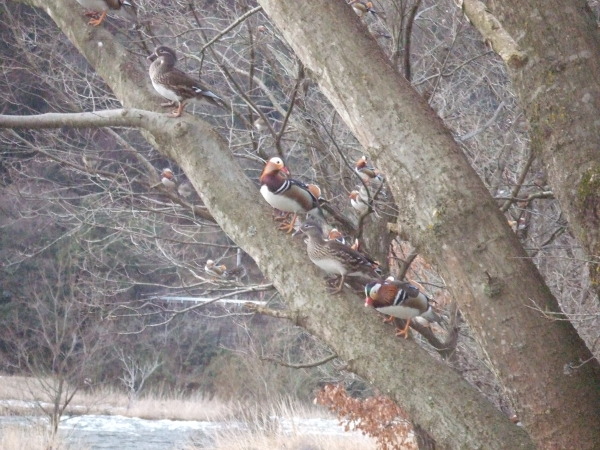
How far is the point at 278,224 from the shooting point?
3414 millimetres

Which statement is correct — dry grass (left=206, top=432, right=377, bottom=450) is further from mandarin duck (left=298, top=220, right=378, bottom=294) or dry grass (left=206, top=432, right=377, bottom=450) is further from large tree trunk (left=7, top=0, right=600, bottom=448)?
large tree trunk (left=7, top=0, right=600, bottom=448)

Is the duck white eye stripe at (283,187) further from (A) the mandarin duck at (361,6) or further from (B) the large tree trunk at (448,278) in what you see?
(A) the mandarin duck at (361,6)

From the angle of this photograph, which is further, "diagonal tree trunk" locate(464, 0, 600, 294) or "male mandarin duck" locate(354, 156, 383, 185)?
"male mandarin duck" locate(354, 156, 383, 185)

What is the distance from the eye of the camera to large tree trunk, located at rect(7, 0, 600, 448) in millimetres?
2693

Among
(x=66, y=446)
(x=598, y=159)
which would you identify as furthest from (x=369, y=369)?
(x=66, y=446)

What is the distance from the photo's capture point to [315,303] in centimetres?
312

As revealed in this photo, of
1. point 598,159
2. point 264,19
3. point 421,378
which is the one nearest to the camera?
point 598,159

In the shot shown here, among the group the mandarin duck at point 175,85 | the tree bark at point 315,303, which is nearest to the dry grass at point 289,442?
the mandarin duck at point 175,85

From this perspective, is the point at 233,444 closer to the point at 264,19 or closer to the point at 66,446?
the point at 66,446

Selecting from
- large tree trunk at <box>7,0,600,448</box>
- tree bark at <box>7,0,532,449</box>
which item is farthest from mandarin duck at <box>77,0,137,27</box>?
large tree trunk at <box>7,0,600,448</box>

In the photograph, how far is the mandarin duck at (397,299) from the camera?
13.2 ft

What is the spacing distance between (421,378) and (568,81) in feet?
3.69

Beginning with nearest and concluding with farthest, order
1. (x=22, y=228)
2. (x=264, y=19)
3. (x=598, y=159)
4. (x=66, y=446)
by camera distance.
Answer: (x=598, y=159)
(x=264, y=19)
(x=66, y=446)
(x=22, y=228)

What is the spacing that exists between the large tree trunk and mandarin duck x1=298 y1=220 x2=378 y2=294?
16 cm
